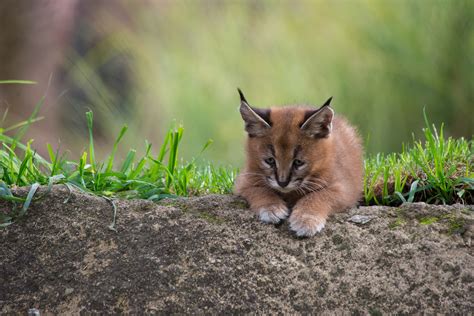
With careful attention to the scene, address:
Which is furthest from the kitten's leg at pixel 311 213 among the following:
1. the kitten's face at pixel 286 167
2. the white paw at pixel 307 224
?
the kitten's face at pixel 286 167

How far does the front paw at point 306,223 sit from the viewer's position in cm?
473

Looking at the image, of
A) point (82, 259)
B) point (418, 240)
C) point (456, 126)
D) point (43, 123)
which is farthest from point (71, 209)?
point (456, 126)

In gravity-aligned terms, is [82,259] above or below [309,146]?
below

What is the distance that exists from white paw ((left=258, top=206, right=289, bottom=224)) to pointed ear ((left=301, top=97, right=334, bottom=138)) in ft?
2.19

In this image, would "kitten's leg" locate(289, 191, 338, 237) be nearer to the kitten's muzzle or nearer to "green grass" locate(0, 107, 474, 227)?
the kitten's muzzle

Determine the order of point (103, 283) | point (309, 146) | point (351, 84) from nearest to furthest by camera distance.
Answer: point (103, 283)
point (309, 146)
point (351, 84)

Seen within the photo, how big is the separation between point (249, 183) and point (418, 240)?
1.27 meters

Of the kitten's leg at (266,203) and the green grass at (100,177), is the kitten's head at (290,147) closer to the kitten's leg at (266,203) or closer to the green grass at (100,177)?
the kitten's leg at (266,203)

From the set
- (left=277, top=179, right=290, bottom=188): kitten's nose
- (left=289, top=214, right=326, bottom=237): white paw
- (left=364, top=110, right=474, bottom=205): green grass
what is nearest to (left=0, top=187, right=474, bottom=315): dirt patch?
(left=289, top=214, right=326, bottom=237): white paw

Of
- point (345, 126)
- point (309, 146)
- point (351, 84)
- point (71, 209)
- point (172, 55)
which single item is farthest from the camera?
point (172, 55)

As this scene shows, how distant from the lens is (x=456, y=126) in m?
9.48

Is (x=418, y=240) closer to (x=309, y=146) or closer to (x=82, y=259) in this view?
(x=309, y=146)

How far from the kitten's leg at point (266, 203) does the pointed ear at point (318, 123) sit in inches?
19.9

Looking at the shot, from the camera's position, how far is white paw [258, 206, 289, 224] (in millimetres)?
4863
